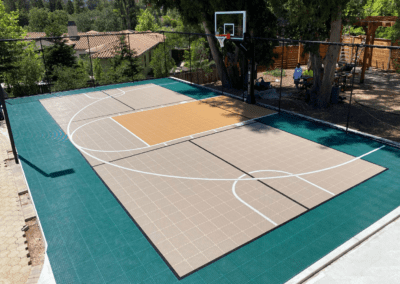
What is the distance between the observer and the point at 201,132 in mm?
13023

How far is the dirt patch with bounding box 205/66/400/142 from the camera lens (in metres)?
13.4

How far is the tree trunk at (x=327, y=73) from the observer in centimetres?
1488

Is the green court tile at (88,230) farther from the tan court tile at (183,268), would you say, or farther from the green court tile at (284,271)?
the green court tile at (284,271)

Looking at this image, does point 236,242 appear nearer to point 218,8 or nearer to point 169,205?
point 169,205

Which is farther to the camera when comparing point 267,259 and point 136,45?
point 136,45

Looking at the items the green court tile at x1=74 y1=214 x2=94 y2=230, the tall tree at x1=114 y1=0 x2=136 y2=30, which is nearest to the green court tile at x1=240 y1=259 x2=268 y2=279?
the green court tile at x1=74 y1=214 x2=94 y2=230

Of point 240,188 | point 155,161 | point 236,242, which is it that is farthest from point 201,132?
point 236,242

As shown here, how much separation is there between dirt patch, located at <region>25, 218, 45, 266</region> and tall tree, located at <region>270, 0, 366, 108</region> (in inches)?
478

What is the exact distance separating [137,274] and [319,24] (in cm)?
1223

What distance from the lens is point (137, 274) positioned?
6.14 metres

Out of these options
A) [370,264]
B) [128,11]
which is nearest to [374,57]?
[370,264]

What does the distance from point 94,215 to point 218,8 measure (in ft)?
44.3

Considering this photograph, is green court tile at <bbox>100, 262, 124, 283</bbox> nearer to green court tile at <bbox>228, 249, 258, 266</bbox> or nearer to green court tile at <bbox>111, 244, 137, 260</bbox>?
green court tile at <bbox>111, 244, 137, 260</bbox>

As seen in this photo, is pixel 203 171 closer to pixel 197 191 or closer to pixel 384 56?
pixel 197 191
